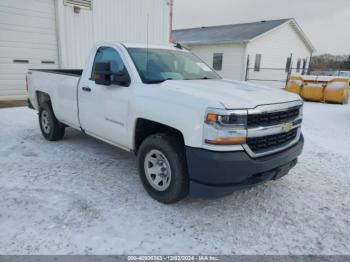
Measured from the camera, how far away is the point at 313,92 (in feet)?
45.2

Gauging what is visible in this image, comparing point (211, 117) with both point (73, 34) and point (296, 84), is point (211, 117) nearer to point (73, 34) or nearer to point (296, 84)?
point (73, 34)

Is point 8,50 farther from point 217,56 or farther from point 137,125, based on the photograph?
point 217,56

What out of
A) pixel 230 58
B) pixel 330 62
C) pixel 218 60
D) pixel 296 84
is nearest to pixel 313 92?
pixel 296 84

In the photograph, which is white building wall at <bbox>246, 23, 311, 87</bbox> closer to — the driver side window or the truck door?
the driver side window

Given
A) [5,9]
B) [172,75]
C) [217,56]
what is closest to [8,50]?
[5,9]

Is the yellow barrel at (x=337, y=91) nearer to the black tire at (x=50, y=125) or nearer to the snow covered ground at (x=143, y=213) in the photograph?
the snow covered ground at (x=143, y=213)

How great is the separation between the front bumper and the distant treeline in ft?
126

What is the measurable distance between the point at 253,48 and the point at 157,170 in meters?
19.2

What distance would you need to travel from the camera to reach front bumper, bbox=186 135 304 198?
2844 millimetres

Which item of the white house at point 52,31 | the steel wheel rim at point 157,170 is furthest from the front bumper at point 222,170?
the white house at point 52,31

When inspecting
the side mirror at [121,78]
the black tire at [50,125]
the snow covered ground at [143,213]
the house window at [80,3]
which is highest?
the house window at [80,3]

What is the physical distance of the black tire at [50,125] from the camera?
5.70 meters

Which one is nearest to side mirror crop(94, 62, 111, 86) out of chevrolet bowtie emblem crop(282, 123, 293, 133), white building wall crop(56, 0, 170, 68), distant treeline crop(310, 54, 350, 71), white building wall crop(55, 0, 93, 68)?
chevrolet bowtie emblem crop(282, 123, 293, 133)

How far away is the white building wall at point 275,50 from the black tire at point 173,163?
1846 cm
